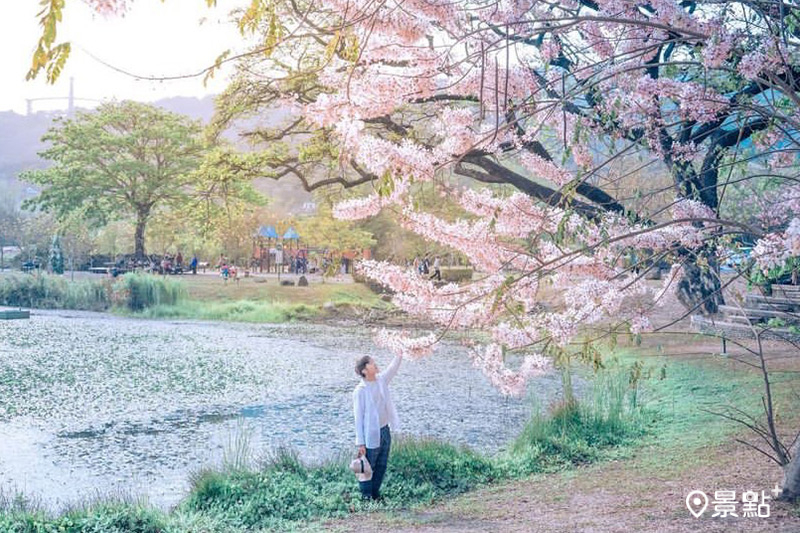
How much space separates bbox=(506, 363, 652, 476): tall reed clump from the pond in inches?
27.4

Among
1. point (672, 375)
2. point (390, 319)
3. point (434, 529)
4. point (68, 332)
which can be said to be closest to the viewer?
point (434, 529)

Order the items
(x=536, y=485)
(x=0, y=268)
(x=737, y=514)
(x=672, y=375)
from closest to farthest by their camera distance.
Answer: (x=737, y=514), (x=536, y=485), (x=672, y=375), (x=0, y=268)

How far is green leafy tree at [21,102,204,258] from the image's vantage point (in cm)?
3956

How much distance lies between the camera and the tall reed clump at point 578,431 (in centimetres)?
762

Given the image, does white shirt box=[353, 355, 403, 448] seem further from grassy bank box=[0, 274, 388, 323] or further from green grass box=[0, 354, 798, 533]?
grassy bank box=[0, 274, 388, 323]

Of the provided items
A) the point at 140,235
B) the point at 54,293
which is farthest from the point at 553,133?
the point at 140,235

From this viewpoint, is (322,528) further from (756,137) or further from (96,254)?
(96,254)

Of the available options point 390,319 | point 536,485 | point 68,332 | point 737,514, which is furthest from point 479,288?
point 390,319

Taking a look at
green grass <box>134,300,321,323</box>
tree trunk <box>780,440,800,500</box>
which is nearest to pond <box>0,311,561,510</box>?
tree trunk <box>780,440,800,500</box>

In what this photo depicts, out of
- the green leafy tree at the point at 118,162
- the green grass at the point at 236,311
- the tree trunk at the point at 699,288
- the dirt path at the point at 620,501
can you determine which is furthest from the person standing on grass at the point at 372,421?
the green leafy tree at the point at 118,162

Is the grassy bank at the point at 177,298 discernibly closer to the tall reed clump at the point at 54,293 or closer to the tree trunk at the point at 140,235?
the tall reed clump at the point at 54,293

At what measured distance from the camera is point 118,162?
39.2 metres

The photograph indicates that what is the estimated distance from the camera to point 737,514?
15.5 feet

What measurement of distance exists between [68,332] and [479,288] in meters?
17.7
